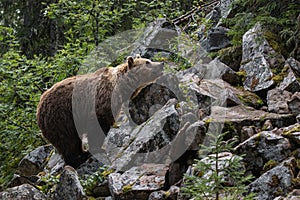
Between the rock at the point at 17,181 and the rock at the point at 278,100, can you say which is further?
the rock at the point at 17,181

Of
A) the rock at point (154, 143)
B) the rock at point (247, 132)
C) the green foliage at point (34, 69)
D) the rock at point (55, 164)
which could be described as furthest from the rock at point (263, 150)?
the green foliage at point (34, 69)

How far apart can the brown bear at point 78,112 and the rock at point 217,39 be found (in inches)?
72.0

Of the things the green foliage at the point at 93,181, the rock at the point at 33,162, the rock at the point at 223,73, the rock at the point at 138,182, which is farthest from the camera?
the rock at the point at 33,162

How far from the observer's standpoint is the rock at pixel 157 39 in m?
9.56

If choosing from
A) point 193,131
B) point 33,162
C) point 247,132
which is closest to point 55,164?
point 33,162

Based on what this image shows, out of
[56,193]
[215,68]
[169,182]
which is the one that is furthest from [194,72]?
[56,193]

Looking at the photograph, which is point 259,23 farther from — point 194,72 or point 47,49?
point 47,49

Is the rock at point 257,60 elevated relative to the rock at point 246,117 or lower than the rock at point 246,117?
elevated

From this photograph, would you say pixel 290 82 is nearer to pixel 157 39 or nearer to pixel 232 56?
pixel 232 56

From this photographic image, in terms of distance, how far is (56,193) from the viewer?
570 cm

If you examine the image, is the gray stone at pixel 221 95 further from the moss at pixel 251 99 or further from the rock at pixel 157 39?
the rock at pixel 157 39

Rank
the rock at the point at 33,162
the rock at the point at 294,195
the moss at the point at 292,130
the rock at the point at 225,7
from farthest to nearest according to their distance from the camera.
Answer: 1. the rock at the point at 225,7
2. the rock at the point at 33,162
3. the moss at the point at 292,130
4. the rock at the point at 294,195

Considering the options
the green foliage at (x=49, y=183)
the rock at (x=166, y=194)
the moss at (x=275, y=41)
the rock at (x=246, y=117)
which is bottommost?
the green foliage at (x=49, y=183)

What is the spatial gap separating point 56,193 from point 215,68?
3419 millimetres
